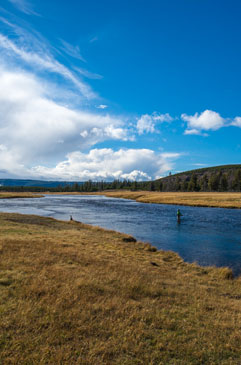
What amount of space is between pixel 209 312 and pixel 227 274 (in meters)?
6.83

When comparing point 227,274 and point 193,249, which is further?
point 193,249

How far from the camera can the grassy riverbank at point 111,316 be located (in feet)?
18.3

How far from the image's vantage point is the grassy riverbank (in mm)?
5582

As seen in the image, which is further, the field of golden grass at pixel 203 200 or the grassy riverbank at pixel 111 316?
the field of golden grass at pixel 203 200

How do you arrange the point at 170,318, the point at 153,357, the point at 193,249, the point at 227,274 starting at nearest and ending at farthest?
the point at 153,357, the point at 170,318, the point at 227,274, the point at 193,249

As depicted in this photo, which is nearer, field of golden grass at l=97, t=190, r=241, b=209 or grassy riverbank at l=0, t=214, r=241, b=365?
grassy riverbank at l=0, t=214, r=241, b=365

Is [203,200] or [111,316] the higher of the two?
[111,316]

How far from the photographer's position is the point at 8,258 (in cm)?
1280

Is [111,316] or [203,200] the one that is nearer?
[111,316]

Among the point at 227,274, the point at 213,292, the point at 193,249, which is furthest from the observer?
the point at 193,249

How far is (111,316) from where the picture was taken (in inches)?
284

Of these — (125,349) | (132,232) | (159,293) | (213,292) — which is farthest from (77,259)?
(132,232)

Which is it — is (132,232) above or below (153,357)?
below

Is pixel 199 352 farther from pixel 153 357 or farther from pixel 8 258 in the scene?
pixel 8 258
